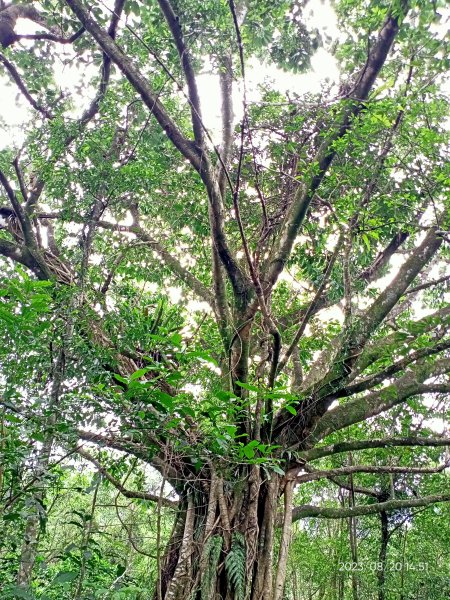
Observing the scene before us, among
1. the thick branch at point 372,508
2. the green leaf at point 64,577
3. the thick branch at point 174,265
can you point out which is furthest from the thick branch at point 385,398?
the green leaf at point 64,577

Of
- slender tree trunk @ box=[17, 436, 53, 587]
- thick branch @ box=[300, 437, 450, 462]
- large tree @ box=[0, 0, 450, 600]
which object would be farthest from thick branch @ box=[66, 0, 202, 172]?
thick branch @ box=[300, 437, 450, 462]

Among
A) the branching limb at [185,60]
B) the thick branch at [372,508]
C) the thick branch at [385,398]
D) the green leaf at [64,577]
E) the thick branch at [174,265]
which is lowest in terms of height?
the green leaf at [64,577]

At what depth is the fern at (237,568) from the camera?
127 inches

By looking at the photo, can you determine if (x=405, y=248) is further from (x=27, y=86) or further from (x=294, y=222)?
(x=27, y=86)

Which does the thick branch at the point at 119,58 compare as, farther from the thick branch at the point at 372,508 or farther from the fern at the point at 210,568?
the thick branch at the point at 372,508

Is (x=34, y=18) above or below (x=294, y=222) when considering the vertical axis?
above

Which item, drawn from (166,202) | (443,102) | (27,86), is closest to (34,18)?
(27,86)

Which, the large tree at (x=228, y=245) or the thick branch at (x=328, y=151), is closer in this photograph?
the large tree at (x=228, y=245)

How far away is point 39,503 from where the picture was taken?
195 centimetres

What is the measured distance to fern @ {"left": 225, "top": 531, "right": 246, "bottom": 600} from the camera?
323cm

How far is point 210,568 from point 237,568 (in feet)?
0.65

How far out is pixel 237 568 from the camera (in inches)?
129

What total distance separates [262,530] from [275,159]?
10.6 ft

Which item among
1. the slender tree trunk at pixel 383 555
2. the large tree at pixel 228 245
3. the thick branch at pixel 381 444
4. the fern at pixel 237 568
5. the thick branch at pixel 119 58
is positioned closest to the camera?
the large tree at pixel 228 245
